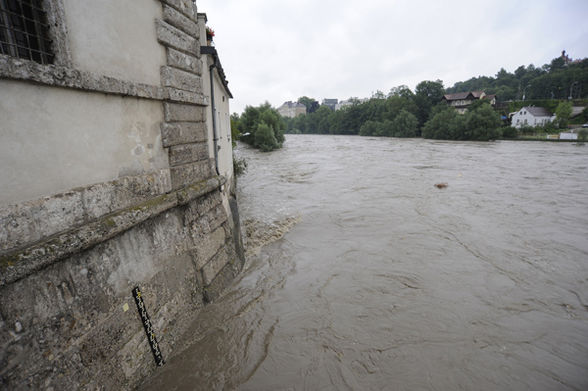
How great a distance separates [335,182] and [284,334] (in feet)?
38.4

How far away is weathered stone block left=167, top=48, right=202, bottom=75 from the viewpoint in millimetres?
3891

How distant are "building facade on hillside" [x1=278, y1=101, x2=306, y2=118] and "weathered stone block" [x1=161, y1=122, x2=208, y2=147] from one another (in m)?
133

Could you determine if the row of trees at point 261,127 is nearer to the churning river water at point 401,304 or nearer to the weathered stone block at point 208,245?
the churning river water at point 401,304

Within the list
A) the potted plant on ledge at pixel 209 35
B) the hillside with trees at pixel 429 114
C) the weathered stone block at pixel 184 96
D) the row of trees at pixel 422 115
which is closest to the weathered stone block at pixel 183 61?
the weathered stone block at pixel 184 96

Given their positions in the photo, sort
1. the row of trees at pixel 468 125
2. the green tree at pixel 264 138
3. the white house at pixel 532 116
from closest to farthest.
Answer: the green tree at pixel 264 138
the row of trees at pixel 468 125
the white house at pixel 532 116

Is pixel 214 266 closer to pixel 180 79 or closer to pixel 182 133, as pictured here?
pixel 182 133

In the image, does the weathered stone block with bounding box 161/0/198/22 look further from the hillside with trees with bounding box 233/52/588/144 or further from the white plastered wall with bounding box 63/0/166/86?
the hillside with trees with bounding box 233/52/588/144

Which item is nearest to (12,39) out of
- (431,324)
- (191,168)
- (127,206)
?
(127,206)

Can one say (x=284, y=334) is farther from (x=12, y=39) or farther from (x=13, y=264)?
(x=12, y=39)

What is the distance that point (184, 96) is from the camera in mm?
4121

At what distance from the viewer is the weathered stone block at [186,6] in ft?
12.9

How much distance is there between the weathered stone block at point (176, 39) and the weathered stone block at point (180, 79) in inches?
13.0

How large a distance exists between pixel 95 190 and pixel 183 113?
1788 mm

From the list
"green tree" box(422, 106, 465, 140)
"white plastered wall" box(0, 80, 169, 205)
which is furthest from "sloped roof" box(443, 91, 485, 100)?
"white plastered wall" box(0, 80, 169, 205)
